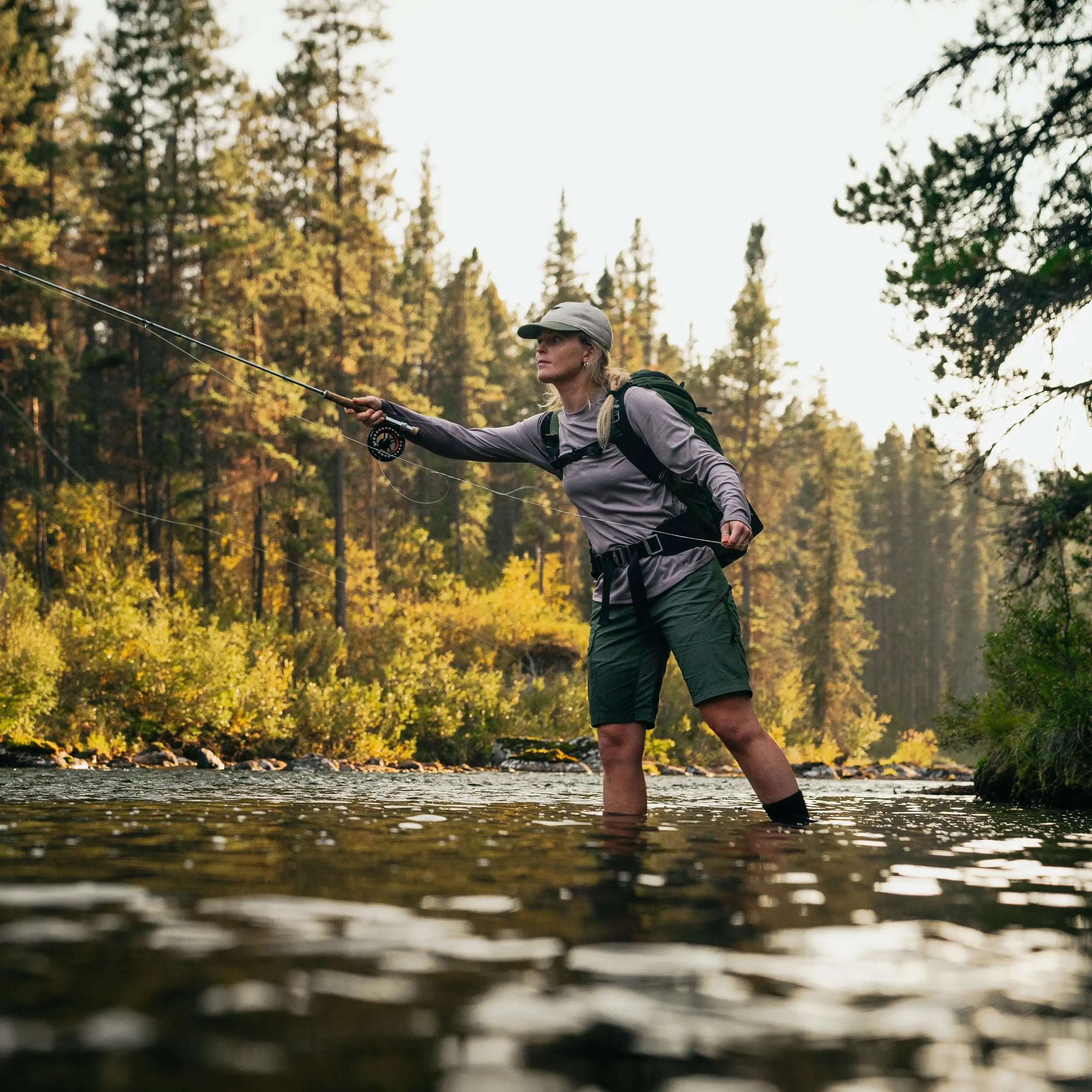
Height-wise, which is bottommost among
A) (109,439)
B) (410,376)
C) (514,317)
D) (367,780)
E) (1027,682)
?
(367,780)

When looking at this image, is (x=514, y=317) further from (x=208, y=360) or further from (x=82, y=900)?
(x=82, y=900)

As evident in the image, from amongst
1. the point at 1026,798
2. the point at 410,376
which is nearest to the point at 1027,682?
the point at 1026,798

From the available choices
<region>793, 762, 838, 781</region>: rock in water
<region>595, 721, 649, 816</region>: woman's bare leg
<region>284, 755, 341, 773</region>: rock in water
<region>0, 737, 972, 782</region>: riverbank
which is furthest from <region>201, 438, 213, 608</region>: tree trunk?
<region>595, 721, 649, 816</region>: woman's bare leg

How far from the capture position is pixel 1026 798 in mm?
9359

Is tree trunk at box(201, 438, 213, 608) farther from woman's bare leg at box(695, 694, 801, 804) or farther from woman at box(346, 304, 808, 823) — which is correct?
woman's bare leg at box(695, 694, 801, 804)

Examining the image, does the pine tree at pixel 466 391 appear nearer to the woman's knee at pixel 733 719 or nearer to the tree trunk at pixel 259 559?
the tree trunk at pixel 259 559

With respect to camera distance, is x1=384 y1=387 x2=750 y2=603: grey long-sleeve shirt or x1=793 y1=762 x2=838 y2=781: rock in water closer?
x1=384 y1=387 x2=750 y2=603: grey long-sleeve shirt

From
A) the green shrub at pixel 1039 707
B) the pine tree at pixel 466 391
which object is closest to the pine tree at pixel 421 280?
the pine tree at pixel 466 391

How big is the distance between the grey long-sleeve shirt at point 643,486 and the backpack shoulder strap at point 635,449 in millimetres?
21

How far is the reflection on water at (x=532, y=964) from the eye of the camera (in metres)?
1.50

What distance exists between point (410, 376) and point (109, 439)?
18.1 meters

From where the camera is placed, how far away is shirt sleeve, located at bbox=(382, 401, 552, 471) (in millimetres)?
6105

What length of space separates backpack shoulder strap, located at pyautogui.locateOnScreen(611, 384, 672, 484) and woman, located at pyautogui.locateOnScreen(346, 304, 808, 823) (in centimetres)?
3

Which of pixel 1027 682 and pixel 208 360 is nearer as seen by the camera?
pixel 1027 682
